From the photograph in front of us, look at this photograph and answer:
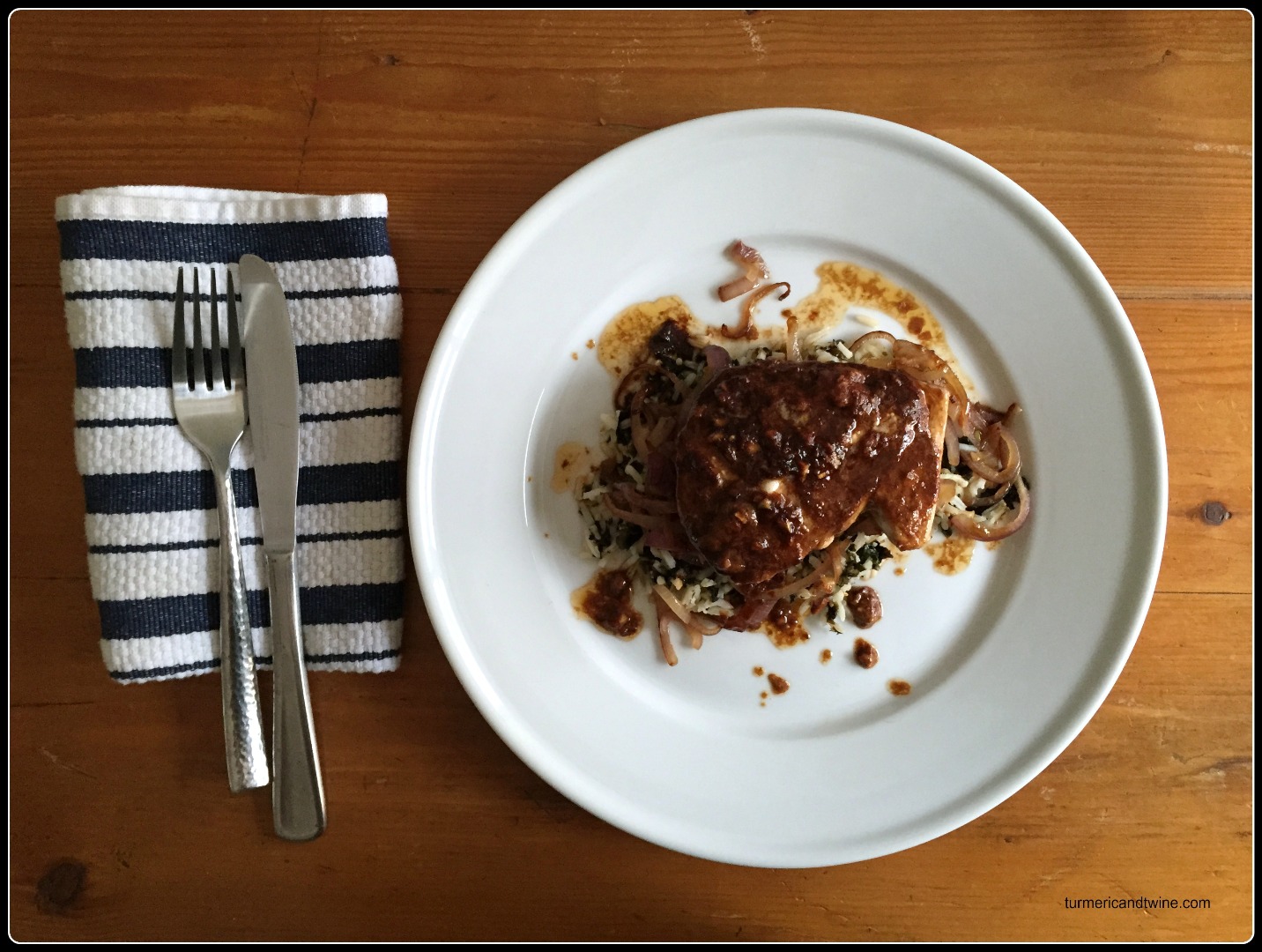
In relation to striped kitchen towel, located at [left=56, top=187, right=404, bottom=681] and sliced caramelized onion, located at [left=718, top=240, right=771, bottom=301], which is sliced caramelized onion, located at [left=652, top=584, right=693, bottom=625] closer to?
striped kitchen towel, located at [left=56, top=187, right=404, bottom=681]

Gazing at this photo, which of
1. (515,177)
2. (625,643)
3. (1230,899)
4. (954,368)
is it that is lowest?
(1230,899)

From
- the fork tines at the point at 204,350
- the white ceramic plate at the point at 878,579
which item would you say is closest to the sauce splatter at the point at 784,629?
the white ceramic plate at the point at 878,579

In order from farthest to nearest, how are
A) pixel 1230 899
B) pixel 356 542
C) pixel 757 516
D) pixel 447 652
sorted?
pixel 1230 899 < pixel 356 542 < pixel 447 652 < pixel 757 516

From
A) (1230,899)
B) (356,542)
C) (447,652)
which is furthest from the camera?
(1230,899)

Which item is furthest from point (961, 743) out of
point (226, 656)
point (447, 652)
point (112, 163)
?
point (112, 163)

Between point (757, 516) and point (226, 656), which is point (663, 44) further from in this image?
point (226, 656)

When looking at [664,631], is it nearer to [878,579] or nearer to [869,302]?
[878,579]

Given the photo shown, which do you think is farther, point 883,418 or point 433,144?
point 433,144

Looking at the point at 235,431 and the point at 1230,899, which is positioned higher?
the point at 235,431

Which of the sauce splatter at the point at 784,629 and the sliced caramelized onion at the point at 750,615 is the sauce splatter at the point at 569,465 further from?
the sauce splatter at the point at 784,629
